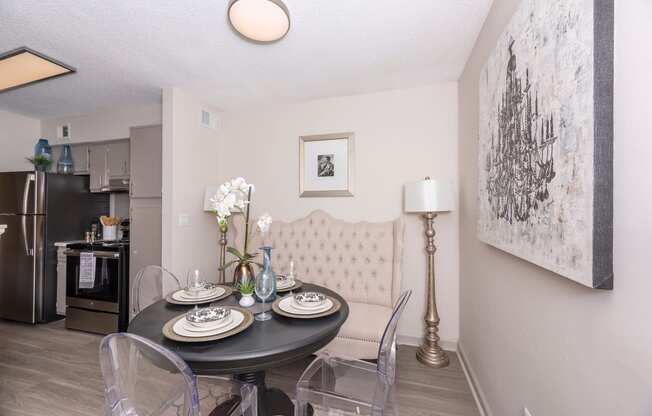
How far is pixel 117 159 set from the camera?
11.2 feet

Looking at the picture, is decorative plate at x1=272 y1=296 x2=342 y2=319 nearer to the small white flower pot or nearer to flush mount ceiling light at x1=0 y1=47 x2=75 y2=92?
the small white flower pot

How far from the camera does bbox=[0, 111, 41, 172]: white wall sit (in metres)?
3.43

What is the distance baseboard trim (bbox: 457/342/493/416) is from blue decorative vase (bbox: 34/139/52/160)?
5.41 m

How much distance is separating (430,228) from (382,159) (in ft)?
2.85

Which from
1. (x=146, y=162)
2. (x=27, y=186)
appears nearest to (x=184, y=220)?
(x=146, y=162)

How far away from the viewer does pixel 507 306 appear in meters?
1.45

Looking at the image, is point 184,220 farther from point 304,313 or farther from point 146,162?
point 304,313

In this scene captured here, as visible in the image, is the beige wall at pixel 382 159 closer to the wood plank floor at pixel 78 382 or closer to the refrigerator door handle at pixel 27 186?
the wood plank floor at pixel 78 382

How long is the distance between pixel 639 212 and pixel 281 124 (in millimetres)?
3018

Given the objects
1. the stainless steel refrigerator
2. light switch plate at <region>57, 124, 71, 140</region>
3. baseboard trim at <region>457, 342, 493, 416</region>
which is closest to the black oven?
the stainless steel refrigerator

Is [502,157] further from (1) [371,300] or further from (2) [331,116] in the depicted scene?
(2) [331,116]

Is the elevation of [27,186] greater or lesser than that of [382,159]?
lesser

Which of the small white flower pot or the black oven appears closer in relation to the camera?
the small white flower pot

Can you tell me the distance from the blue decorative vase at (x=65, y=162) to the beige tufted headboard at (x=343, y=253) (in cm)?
251
